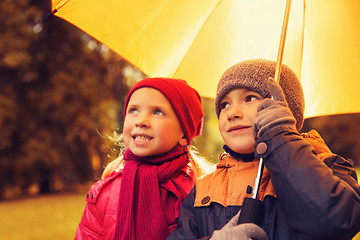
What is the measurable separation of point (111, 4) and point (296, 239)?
1.67 m

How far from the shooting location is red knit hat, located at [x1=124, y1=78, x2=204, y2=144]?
2498 mm

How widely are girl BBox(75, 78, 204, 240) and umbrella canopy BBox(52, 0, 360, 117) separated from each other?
26 centimetres

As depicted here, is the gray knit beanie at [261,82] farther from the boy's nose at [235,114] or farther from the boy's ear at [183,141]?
the boy's ear at [183,141]

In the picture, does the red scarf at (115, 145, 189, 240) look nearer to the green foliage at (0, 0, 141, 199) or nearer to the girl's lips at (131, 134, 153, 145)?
the girl's lips at (131, 134, 153, 145)

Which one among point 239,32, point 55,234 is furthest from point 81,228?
point 55,234

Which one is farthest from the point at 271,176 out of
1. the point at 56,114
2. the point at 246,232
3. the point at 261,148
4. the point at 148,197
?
the point at 56,114

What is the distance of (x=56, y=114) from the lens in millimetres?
12070

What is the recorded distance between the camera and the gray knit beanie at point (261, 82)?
1.97m

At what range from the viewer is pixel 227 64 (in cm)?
261

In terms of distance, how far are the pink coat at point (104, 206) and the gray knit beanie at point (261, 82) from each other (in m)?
0.61

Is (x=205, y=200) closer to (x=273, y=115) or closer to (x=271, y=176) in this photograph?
(x=271, y=176)

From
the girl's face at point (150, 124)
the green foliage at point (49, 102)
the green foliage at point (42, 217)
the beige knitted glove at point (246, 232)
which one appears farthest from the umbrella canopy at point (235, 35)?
the green foliage at point (49, 102)

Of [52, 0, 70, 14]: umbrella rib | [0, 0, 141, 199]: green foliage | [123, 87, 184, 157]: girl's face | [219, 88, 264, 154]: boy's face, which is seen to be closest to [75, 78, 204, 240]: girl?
[123, 87, 184, 157]: girl's face

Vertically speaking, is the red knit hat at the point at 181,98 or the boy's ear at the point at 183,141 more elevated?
the red knit hat at the point at 181,98
